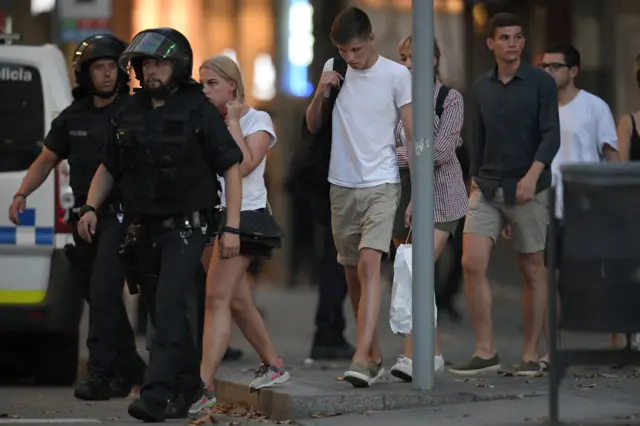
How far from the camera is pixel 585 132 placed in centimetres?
1048

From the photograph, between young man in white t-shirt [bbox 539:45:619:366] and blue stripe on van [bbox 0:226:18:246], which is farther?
young man in white t-shirt [bbox 539:45:619:366]

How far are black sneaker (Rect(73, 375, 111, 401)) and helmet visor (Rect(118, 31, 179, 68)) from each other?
6.45ft

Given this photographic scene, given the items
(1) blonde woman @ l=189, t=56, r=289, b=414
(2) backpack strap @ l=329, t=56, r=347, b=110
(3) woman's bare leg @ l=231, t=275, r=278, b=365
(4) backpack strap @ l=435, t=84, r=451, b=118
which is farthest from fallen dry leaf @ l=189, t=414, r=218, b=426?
(4) backpack strap @ l=435, t=84, r=451, b=118

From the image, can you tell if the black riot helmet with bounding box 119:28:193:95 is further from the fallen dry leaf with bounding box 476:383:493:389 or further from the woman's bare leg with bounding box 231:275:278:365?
the fallen dry leaf with bounding box 476:383:493:389

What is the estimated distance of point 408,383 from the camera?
891 cm

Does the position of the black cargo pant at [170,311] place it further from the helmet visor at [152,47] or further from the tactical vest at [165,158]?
the helmet visor at [152,47]

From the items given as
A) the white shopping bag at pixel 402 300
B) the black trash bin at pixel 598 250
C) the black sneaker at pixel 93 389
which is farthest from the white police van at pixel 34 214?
the black trash bin at pixel 598 250

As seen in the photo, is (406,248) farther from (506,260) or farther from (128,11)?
(128,11)

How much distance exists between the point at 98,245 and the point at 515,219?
2.31m

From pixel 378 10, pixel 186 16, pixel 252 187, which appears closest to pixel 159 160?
pixel 252 187

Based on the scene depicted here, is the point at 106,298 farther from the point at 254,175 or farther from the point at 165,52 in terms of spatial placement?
the point at 165,52

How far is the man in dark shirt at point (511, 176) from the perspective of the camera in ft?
31.4

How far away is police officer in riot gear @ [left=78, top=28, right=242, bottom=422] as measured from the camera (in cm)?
816

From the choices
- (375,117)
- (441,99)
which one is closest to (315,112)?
(375,117)
